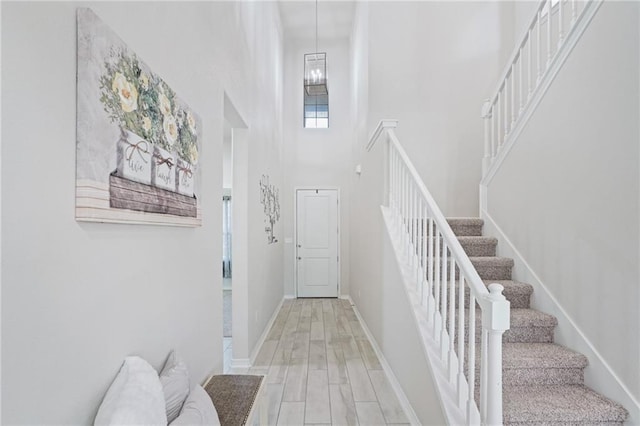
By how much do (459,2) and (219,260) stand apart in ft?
15.2

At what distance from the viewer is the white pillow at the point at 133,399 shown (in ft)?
3.22

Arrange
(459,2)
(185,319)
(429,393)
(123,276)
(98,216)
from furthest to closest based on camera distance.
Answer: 1. (459,2)
2. (429,393)
3. (185,319)
4. (123,276)
5. (98,216)

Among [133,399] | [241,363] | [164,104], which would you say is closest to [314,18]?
[164,104]

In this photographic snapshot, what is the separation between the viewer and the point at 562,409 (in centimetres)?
179

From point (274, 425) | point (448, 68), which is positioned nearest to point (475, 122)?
point (448, 68)

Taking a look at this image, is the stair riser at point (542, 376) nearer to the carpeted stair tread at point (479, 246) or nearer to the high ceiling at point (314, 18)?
the carpeted stair tread at point (479, 246)

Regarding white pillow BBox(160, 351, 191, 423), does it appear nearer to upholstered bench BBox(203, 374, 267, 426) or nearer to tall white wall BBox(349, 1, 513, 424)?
upholstered bench BBox(203, 374, 267, 426)

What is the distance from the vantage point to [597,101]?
2.03 metres

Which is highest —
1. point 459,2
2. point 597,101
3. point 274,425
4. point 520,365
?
point 459,2

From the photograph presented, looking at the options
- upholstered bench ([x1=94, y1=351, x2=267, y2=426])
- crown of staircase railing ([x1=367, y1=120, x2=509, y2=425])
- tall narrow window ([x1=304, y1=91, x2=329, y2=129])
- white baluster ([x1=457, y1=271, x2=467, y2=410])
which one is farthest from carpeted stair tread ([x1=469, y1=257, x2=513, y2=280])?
tall narrow window ([x1=304, y1=91, x2=329, y2=129])

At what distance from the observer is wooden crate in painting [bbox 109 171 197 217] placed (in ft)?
3.66

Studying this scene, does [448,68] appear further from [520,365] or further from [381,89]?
[520,365]

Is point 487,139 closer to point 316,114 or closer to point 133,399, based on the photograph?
point 133,399

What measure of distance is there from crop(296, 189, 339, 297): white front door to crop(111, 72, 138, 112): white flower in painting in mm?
5483
